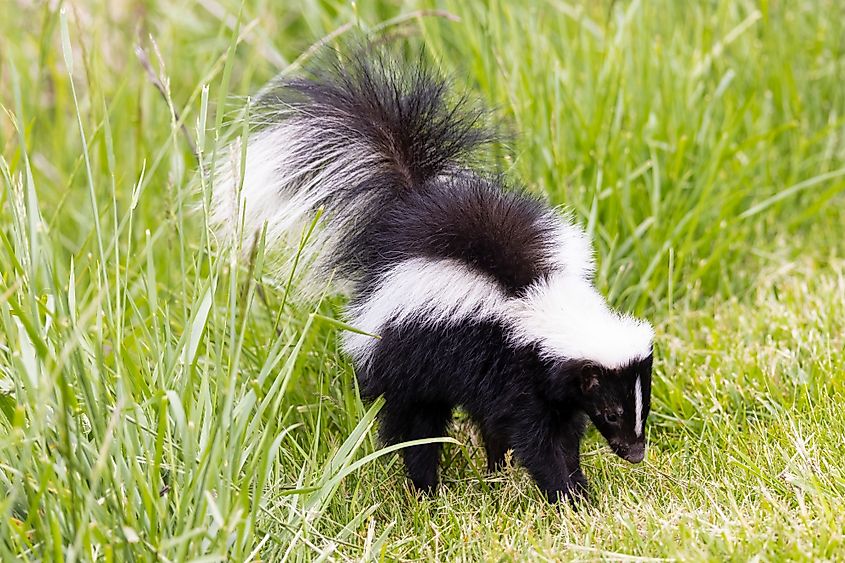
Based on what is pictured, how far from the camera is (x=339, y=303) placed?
12.6ft

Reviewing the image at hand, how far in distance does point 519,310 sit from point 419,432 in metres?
0.57

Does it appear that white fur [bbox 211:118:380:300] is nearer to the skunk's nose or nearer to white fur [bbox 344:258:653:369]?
white fur [bbox 344:258:653:369]

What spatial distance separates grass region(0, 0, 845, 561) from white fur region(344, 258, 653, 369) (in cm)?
32

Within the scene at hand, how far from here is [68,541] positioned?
2.51 metres

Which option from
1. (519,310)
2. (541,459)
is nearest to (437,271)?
(519,310)

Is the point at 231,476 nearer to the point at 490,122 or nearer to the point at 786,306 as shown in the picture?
the point at 490,122

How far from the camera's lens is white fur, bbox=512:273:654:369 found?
310cm

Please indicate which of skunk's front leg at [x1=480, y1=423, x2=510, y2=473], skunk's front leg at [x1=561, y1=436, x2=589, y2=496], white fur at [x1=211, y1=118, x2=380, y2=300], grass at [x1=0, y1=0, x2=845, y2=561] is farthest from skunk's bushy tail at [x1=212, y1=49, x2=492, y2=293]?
skunk's front leg at [x1=561, y1=436, x2=589, y2=496]

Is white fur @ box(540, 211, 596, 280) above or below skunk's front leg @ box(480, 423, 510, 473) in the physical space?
above

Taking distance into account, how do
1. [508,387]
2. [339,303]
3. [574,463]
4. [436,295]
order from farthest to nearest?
[339,303], [574,463], [508,387], [436,295]

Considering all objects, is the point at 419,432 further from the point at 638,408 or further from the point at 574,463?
the point at 638,408

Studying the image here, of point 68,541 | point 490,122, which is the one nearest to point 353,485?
point 68,541

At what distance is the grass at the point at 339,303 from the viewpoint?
8.42ft

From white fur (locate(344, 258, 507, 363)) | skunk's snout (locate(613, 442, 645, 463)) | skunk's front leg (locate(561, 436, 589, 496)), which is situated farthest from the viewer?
skunk's front leg (locate(561, 436, 589, 496))
